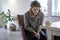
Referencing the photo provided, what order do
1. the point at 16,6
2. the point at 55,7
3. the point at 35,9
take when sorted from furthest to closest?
the point at 16,6
the point at 55,7
the point at 35,9

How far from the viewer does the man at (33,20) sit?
2501 millimetres

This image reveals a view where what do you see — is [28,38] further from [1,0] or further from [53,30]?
[1,0]

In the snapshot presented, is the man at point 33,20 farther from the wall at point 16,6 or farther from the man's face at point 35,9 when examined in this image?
the wall at point 16,6

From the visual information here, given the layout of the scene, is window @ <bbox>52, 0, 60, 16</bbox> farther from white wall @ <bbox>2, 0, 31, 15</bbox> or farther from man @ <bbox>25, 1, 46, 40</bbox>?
man @ <bbox>25, 1, 46, 40</bbox>

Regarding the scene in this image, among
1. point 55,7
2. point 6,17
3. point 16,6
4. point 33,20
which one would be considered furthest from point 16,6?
point 33,20

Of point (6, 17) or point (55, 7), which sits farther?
point (6, 17)

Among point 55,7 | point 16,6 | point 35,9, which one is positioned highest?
point 16,6

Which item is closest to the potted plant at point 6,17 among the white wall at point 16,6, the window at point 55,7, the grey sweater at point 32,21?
the white wall at point 16,6

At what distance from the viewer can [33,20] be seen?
262 centimetres

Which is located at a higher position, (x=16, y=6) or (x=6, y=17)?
(x=16, y=6)

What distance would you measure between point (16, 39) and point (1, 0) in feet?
9.45

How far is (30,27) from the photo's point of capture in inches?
101

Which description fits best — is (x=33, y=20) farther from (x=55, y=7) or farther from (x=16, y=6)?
(x=16, y=6)

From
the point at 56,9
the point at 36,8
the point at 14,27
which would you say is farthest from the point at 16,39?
the point at 36,8
